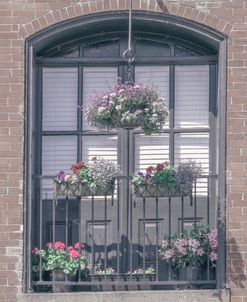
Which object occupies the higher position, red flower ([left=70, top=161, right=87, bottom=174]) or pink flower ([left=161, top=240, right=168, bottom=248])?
red flower ([left=70, top=161, right=87, bottom=174])

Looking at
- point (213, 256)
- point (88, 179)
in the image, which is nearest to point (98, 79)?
point (88, 179)

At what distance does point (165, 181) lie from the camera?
11328 millimetres

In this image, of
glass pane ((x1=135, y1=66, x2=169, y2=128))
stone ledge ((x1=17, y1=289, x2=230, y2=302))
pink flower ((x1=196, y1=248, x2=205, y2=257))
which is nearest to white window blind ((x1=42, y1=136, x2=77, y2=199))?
glass pane ((x1=135, y1=66, x2=169, y2=128))

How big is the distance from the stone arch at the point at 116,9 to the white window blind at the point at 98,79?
763 millimetres

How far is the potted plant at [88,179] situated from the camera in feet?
37.3

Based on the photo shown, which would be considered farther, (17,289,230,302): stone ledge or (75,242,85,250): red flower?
(75,242,85,250): red flower

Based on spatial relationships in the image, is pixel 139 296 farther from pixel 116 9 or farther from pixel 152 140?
pixel 116 9

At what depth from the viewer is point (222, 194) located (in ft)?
38.0

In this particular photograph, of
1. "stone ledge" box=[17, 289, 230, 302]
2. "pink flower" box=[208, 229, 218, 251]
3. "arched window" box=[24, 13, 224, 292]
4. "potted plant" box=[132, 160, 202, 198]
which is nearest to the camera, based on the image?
"potted plant" box=[132, 160, 202, 198]

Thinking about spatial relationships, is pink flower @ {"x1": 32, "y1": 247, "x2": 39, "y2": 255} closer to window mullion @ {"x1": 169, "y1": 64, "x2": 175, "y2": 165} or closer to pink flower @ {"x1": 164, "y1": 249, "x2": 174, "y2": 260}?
pink flower @ {"x1": 164, "y1": 249, "x2": 174, "y2": 260}

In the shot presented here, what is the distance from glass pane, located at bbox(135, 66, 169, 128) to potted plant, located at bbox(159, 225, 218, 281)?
1.62 metres

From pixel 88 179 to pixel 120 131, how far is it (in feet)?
3.39

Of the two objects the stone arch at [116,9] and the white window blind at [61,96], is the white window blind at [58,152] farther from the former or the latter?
the stone arch at [116,9]

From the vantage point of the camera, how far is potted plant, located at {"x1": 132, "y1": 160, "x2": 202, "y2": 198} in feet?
37.2
